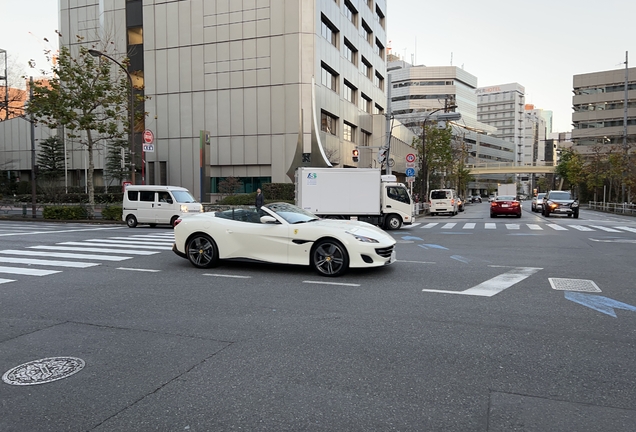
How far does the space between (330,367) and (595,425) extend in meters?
2.11

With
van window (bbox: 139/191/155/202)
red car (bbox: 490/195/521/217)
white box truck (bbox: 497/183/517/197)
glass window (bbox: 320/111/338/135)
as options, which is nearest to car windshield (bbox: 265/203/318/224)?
van window (bbox: 139/191/155/202)

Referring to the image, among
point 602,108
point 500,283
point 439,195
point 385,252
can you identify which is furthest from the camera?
point 602,108

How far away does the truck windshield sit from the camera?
21.0 meters

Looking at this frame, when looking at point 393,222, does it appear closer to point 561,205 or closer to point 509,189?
point 561,205

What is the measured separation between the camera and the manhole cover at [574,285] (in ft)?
25.9

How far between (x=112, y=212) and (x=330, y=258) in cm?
2045

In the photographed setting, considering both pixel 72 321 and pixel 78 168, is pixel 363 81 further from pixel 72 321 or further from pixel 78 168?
pixel 72 321

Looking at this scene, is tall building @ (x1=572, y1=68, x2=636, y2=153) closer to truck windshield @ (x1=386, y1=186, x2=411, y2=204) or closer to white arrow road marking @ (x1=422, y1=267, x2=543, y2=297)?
truck windshield @ (x1=386, y1=186, x2=411, y2=204)

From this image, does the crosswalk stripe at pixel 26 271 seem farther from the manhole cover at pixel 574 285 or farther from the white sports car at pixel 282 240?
the manhole cover at pixel 574 285

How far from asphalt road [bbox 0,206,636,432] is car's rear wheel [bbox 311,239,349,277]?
24cm

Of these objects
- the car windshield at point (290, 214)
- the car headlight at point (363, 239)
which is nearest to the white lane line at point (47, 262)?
the car windshield at point (290, 214)

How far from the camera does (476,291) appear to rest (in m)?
7.71

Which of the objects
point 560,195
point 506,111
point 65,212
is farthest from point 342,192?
point 506,111

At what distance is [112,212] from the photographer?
26000mm
